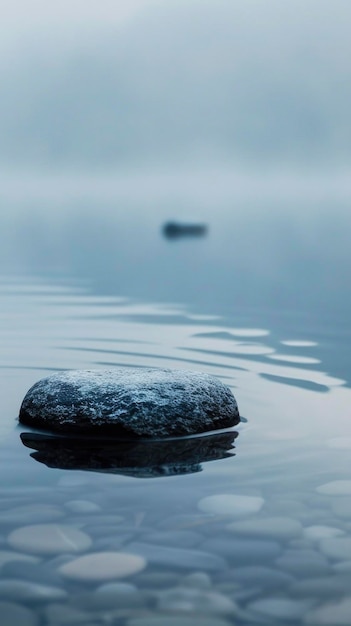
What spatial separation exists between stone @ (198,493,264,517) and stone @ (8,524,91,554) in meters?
0.68

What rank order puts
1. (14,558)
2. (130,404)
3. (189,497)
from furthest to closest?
(130,404) < (189,497) < (14,558)

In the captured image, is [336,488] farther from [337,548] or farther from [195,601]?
[195,601]

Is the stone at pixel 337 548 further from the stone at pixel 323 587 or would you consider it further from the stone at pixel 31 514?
the stone at pixel 31 514

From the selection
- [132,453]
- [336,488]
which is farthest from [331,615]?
[132,453]

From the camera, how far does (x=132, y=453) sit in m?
5.50

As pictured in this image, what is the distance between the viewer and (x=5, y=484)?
4.86 m

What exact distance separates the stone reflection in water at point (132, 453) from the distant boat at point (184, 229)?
44293 mm

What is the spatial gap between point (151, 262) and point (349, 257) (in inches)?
239

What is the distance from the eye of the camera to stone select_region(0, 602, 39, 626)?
3.34m

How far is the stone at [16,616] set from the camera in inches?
132

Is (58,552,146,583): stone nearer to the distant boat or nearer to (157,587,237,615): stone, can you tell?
(157,587,237,615): stone

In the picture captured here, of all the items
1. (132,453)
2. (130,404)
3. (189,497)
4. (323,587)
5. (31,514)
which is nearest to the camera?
(323,587)

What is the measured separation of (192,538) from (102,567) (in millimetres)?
500

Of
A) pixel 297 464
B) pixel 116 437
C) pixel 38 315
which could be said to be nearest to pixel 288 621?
pixel 297 464
